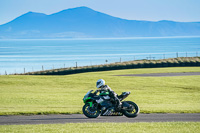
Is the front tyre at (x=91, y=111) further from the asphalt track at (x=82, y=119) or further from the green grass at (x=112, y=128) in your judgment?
the green grass at (x=112, y=128)

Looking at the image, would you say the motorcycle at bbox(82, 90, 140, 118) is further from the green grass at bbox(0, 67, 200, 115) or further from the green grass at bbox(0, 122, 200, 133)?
the green grass at bbox(0, 67, 200, 115)

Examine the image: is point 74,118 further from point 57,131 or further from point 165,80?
point 165,80

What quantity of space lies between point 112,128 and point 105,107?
2.62 meters

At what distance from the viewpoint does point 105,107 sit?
1540 centimetres

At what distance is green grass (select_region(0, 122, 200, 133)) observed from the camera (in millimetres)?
12344

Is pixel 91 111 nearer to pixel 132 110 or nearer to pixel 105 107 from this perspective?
pixel 105 107

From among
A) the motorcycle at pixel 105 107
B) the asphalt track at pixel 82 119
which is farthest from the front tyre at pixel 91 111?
the asphalt track at pixel 82 119

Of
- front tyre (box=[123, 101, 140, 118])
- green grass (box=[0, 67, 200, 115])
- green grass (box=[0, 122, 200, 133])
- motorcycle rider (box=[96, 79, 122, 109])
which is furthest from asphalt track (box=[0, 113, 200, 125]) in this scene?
green grass (box=[0, 67, 200, 115])

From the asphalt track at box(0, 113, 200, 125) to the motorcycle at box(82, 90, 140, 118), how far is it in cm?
27

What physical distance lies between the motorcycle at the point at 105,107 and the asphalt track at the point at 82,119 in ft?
0.88

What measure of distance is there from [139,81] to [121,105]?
23.4 m

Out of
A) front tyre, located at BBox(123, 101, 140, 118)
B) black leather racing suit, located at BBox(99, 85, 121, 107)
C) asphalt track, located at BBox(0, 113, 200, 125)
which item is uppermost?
black leather racing suit, located at BBox(99, 85, 121, 107)

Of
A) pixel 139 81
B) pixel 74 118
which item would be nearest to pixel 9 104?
pixel 74 118

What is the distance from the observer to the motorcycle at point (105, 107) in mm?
15367
